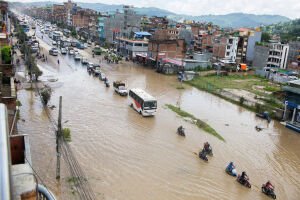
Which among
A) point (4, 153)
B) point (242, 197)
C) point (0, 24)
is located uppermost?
point (0, 24)

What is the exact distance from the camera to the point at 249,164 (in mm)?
16156

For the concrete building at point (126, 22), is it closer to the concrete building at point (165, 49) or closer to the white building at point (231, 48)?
the concrete building at point (165, 49)

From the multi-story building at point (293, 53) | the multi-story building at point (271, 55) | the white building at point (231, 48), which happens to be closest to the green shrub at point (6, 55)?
the white building at point (231, 48)

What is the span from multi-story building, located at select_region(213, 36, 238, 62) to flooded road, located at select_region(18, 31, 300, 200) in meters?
29.5

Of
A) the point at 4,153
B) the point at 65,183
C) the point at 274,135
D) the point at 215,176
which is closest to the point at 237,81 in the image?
the point at 274,135

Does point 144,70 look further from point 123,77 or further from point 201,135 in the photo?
point 201,135

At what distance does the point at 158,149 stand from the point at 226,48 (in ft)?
144

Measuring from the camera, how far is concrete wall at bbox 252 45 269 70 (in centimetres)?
5334

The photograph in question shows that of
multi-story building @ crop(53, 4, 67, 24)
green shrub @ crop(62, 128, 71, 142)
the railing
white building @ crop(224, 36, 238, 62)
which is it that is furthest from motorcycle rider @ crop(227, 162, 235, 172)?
multi-story building @ crop(53, 4, 67, 24)

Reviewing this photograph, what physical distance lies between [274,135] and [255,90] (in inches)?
581

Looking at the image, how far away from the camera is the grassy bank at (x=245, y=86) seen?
27641 mm

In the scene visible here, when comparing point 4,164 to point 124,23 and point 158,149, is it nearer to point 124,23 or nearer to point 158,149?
point 158,149

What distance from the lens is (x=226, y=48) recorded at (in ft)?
183

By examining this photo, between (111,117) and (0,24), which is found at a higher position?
(0,24)
